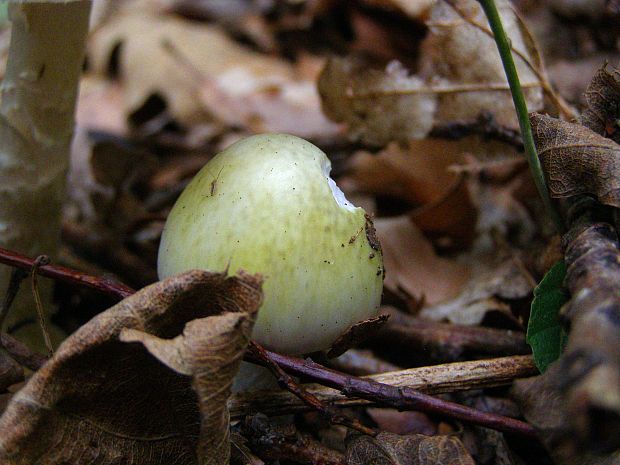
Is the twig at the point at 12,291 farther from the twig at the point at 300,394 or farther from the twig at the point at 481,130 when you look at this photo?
the twig at the point at 481,130

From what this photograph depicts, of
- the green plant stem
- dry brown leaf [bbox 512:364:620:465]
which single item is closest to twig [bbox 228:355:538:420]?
dry brown leaf [bbox 512:364:620:465]

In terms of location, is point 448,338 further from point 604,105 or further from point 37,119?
point 37,119

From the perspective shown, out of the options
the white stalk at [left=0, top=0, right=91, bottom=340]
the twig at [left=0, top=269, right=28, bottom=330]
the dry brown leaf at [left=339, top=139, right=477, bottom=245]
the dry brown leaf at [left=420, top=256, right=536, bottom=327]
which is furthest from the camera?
the dry brown leaf at [left=339, top=139, right=477, bottom=245]

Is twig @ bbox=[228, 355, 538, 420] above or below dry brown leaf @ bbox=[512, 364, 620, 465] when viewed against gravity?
below

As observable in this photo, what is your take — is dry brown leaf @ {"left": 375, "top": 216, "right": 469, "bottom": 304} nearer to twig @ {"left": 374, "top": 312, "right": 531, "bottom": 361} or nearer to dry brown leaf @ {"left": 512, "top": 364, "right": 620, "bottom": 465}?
twig @ {"left": 374, "top": 312, "right": 531, "bottom": 361}

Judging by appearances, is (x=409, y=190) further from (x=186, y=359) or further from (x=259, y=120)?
(x=186, y=359)

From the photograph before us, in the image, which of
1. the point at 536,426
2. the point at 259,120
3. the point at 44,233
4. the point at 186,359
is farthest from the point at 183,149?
the point at 536,426

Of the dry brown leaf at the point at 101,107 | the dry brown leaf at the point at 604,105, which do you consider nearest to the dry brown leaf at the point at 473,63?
the dry brown leaf at the point at 604,105
